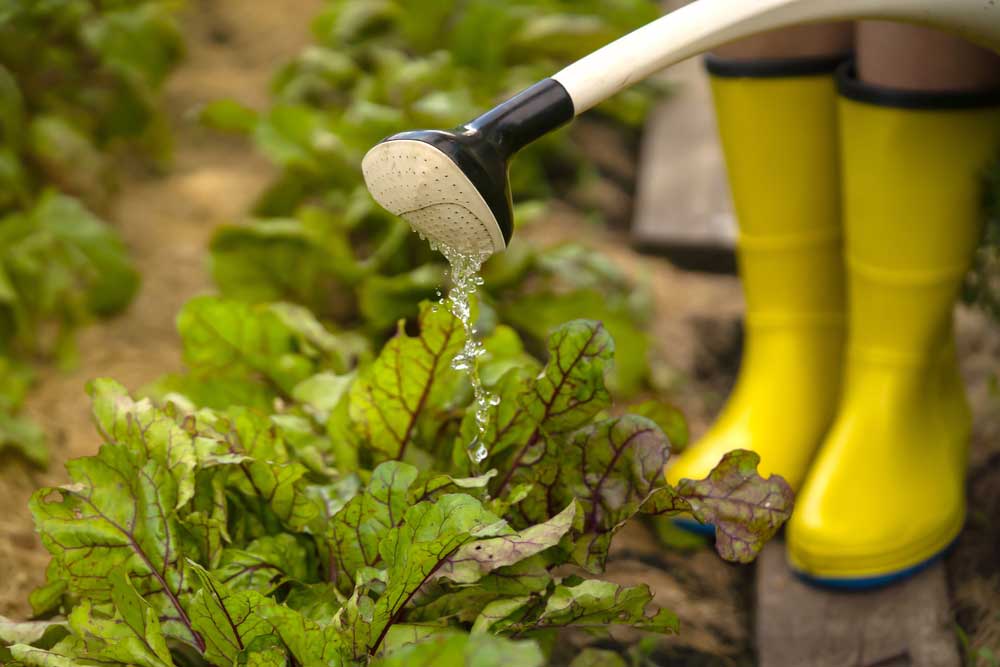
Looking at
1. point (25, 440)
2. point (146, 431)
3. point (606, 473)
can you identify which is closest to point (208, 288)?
point (25, 440)

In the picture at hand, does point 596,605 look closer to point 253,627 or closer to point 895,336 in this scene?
point 253,627

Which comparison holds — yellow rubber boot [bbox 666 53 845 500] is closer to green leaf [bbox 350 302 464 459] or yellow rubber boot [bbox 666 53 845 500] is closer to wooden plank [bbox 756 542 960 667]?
wooden plank [bbox 756 542 960 667]

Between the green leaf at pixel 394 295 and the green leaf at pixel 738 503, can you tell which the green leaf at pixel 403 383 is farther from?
the green leaf at pixel 394 295

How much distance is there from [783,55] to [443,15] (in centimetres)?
143

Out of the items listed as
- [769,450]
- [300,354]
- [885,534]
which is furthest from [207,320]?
[885,534]

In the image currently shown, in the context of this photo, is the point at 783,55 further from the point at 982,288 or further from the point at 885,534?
the point at 885,534

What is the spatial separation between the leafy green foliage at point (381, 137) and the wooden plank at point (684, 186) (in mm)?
126

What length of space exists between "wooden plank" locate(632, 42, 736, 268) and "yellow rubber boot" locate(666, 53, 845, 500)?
709 millimetres

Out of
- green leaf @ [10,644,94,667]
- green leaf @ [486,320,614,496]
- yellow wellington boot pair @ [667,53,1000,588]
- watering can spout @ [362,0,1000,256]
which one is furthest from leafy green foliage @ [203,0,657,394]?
green leaf @ [10,644,94,667]

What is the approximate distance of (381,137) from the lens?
6.53ft

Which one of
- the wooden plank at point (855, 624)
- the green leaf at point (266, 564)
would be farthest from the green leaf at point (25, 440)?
the wooden plank at point (855, 624)

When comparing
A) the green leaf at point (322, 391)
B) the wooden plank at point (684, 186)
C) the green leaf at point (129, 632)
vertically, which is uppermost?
the green leaf at point (129, 632)

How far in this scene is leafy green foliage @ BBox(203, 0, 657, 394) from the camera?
68.9 inches

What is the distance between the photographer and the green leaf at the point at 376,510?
0.99 m
